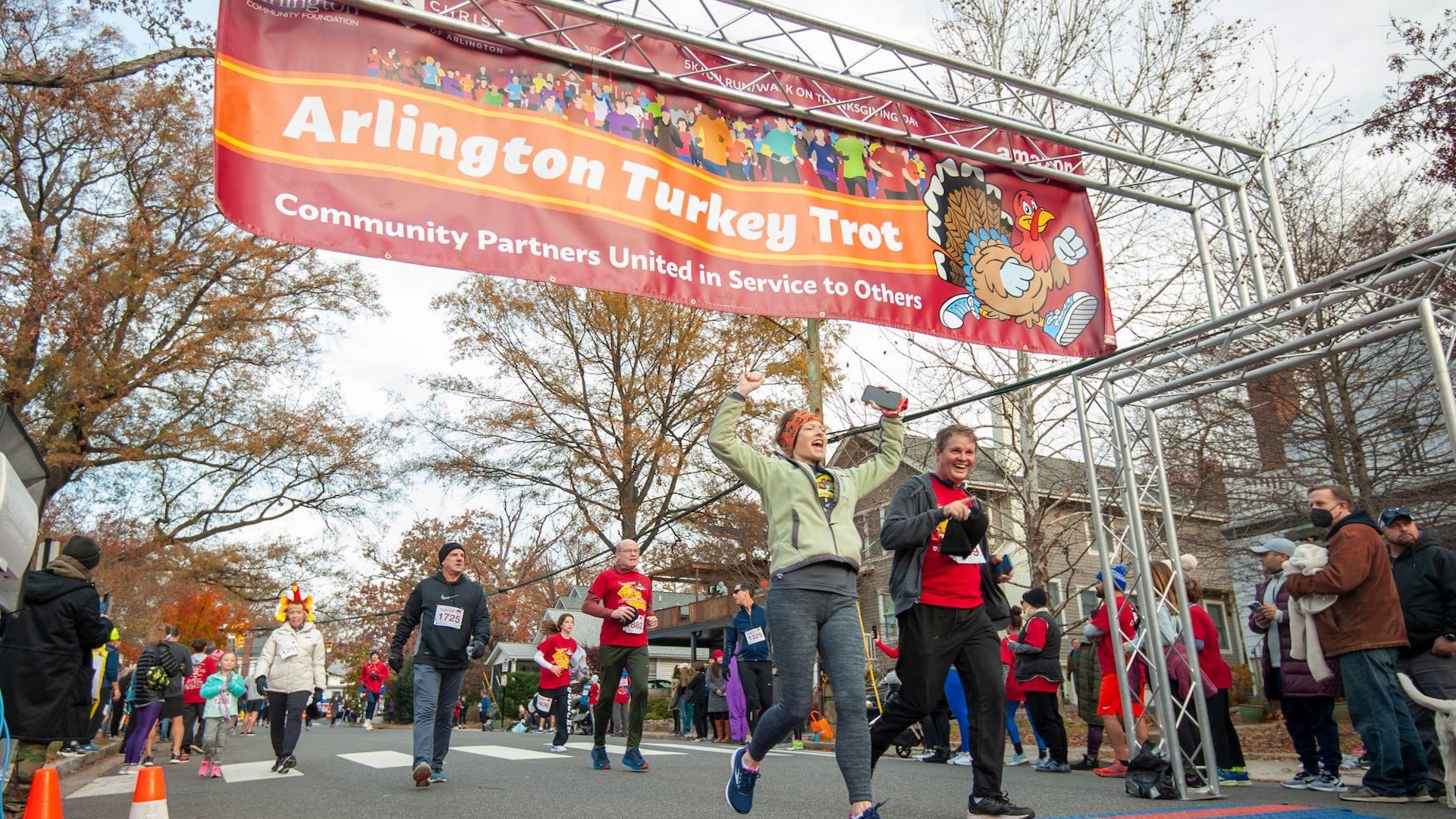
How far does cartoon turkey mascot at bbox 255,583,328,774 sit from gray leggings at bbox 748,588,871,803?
6552 mm

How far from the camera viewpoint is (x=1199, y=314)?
642 inches

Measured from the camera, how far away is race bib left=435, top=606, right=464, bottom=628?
7887 millimetres

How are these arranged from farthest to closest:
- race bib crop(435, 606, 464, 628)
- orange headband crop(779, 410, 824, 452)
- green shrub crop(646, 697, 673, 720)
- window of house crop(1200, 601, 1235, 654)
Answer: window of house crop(1200, 601, 1235, 654)
green shrub crop(646, 697, 673, 720)
race bib crop(435, 606, 464, 628)
orange headband crop(779, 410, 824, 452)

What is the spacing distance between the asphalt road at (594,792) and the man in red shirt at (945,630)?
2.21 ft

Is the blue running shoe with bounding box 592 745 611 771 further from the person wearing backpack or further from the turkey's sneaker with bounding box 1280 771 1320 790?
the person wearing backpack

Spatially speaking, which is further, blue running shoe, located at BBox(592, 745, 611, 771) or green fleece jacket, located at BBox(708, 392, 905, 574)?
blue running shoe, located at BBox(592, 745, 611, 771)

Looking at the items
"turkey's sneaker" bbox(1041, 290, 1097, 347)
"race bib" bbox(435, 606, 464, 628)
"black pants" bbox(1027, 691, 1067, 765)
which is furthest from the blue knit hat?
"race bib" bbox(435, 606, 464, 628)

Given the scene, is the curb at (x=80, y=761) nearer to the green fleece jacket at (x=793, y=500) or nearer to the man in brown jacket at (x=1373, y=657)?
the green fleece jacket at (x=793, y=500)

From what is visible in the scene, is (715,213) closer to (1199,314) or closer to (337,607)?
(1199,314)

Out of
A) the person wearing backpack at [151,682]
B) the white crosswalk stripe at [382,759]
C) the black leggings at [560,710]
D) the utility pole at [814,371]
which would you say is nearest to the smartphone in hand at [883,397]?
the white crosswalk stripe at [382,759]

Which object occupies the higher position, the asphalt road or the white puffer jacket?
the white puffer jacket

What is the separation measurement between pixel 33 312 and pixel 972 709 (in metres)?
18.5

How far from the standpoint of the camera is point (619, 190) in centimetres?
656

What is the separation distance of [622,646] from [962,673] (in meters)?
4.08
